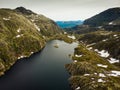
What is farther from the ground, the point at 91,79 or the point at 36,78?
the point at 91,79

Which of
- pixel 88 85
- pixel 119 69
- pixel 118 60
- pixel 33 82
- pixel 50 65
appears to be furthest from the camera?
pixel 118 60

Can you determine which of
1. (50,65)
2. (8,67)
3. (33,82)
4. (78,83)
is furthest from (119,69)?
(8,67)

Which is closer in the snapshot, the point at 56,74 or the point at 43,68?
the point at 56,74

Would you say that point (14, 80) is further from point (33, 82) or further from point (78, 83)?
point (78, 83)

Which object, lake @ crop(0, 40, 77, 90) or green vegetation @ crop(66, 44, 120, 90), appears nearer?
green vegetation @ crop(66, 44, 120, 90)

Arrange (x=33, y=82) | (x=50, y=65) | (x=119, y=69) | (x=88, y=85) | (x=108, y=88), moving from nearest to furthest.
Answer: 1. (x=108, y=88)
2. (x=88, y=85)
3. (x=33, y=82)
4. (x=119, y=69)
5. (x=50, y=65)

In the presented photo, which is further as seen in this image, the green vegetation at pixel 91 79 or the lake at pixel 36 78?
the lake at pixel 36 78

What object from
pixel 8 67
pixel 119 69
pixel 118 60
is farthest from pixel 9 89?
pixel 118 60

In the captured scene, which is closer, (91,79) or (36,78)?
(91,79)

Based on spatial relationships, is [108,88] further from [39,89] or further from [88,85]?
[39,89]

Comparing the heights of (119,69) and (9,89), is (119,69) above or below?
below
